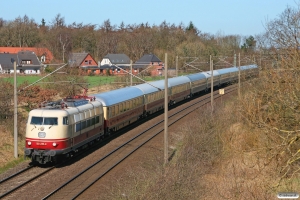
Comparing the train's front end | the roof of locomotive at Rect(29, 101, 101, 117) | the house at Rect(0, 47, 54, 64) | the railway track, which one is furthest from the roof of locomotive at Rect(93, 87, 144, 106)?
the house at Rect(0, 47, 54, 64)

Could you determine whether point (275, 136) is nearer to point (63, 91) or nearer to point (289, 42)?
point (289, 42)

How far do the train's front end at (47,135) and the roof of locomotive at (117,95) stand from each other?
7.14m

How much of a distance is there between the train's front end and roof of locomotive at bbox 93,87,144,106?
7.14m

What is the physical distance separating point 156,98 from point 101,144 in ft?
46.6

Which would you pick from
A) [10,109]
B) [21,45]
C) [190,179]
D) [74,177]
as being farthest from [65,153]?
[21,45]

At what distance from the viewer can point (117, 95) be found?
33.2 meters

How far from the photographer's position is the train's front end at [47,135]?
2280 cm

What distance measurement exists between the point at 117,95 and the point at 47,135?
35.8 feet

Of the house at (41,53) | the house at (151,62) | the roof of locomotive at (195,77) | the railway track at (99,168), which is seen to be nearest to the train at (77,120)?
the railway track at (99,168)

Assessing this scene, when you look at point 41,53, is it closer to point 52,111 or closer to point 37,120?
point 37,120

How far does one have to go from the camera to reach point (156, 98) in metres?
42.9

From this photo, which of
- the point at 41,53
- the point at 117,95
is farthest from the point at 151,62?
the point at 117,95

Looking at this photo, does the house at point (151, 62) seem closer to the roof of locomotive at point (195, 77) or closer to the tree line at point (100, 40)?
the tree line at point (100, 40)

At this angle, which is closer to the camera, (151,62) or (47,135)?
(47,135)
